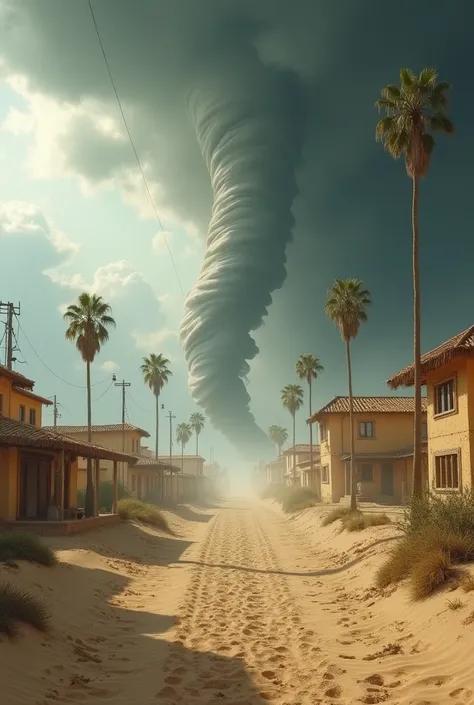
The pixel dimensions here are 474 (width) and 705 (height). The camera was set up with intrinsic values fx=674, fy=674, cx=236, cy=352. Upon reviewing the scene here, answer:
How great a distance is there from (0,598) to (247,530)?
2946cm

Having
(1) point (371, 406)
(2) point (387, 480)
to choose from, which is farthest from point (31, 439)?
(2) point (387, 480)

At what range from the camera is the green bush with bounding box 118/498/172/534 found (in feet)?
113

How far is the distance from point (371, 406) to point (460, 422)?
2712 centimetres

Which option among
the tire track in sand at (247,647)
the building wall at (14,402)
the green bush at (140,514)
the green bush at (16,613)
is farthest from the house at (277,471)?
the green bush at (16,613)

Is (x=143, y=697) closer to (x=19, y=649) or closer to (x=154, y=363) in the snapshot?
(x=19, y=649)

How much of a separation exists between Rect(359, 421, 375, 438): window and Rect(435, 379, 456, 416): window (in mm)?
23968

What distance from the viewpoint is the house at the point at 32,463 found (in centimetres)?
2530

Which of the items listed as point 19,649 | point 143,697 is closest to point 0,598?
point 19,649

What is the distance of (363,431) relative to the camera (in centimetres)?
5069

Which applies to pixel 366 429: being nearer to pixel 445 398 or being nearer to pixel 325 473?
pixel 325 473

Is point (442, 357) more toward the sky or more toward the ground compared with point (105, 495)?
more toward the sky

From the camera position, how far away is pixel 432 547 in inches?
490

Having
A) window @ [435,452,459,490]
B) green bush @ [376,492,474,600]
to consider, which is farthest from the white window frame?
green bush @ [376,492,474,600]

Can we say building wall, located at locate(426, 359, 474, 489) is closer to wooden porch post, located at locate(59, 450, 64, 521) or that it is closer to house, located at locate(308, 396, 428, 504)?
wooden porch post, located at locate(59, 450, 64, 521)
